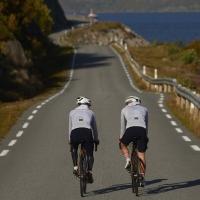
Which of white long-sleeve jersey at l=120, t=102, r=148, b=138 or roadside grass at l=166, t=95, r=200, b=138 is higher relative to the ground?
roadside grass at l=166, t=95, r=200, b=138

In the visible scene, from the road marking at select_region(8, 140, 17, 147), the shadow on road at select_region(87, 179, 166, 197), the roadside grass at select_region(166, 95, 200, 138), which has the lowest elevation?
the shadow on road at select_region(87, 179, 166, 197)

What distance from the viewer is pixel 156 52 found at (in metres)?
80.5

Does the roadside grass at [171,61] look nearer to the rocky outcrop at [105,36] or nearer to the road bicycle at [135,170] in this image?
the road bicycle at [135,170]

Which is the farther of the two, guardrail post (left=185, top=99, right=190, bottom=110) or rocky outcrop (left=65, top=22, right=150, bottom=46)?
rocky outcrop (left=65, top=22, right=150, bottom=46)

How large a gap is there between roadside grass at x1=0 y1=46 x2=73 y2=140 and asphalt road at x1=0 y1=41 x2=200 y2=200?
42 cm

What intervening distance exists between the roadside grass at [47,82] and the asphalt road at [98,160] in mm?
424

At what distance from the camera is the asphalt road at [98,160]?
38.0ft

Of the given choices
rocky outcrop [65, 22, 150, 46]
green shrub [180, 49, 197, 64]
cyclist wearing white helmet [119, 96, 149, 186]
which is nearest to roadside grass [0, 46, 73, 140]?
cyclist wearing white helmet [119, 96, 149, 186]

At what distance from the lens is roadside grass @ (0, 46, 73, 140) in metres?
23.5

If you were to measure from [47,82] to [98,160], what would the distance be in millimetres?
35735

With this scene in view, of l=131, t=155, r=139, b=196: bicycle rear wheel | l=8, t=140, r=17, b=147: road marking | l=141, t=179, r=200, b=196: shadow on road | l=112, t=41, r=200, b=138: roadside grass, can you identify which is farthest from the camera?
l=112, t=41, r=200, b=138: roadside grass

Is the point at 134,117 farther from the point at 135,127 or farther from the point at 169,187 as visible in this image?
the point at 169,187

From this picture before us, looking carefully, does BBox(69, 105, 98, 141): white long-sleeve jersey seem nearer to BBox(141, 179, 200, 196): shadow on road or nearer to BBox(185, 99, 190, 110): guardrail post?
BBox(141, 179, 200, 196): shadow on road

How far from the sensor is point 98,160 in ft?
49.6
